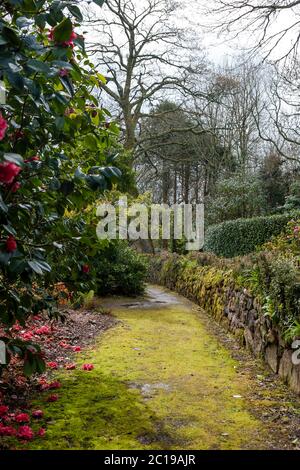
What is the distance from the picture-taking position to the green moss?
9.01ft

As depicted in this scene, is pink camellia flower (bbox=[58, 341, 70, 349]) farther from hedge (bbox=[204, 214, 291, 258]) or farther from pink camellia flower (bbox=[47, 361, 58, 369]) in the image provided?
hedge (bbox=[204, 214, 291, 258])

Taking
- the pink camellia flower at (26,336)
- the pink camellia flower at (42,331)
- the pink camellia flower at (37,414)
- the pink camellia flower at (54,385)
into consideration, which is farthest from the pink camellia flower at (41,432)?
the pink camellia flower at (42,331)

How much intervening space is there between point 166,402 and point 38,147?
7.39 feet

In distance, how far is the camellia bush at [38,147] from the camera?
5.57ft

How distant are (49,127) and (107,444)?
79.4 inches

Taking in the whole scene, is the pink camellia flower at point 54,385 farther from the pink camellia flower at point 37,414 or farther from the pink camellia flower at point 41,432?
the pink camellia flower at point 41,432

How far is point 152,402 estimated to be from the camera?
3.39 meters

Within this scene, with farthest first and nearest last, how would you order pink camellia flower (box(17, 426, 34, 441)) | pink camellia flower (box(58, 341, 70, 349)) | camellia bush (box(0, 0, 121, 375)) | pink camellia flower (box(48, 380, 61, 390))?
1. pink camellia flower (box(58, 341, 70, 349))
2. pink camellia flower (box(48, 380, 61, 390))
3. pink camellia flower (box(17, 426, 34, 441))
4. camellia bush (box(0, 0, 121, 375))

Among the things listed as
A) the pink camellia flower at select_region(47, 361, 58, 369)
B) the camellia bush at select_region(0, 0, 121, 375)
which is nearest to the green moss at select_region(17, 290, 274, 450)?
the pink camellia flower at select_region(47, 361, 58, 369)

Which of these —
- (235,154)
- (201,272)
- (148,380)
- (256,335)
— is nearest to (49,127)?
(148,380)

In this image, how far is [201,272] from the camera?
30.0 ft

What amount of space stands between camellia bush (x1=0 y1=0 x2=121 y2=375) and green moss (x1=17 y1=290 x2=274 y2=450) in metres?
0.81

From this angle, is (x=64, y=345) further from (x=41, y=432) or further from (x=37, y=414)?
(x=41, y=432)
